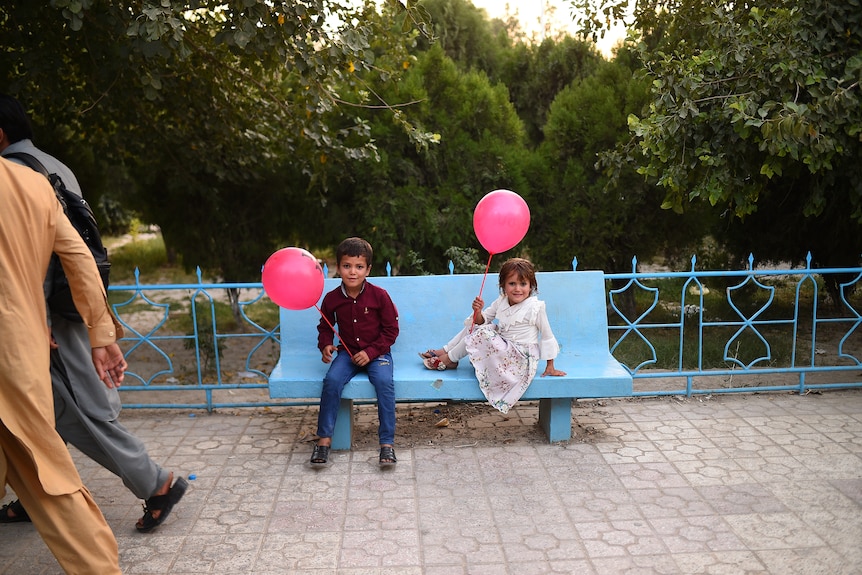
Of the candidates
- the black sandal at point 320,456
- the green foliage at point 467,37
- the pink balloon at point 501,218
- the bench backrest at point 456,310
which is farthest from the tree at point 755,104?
the green foliage at point 467,37

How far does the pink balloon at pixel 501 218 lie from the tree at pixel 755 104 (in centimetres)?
141

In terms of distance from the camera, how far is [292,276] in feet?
14.1

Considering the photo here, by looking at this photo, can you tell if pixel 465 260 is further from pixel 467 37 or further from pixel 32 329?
pixel 32 329

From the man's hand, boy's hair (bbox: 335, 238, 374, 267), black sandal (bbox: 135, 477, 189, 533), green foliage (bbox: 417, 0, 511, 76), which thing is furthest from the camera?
green foliage (bbox: 417, 0, 511, 76)

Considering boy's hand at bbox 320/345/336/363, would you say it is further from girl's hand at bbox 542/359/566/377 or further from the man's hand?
the man's hand

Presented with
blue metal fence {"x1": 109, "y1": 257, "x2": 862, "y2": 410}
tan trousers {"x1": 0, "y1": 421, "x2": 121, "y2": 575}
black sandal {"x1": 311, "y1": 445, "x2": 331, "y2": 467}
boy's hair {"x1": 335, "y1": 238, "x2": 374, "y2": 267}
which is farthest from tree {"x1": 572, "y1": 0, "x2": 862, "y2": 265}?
tan trousers {"x1": 0, "y1": 421, "x2": 121, "y2": 575}

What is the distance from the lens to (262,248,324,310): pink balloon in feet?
14.1

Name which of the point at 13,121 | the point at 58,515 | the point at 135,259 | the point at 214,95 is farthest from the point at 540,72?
the point at 135,259

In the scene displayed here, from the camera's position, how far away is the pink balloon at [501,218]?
4.61m

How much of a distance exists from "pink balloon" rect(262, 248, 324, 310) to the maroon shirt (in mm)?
332

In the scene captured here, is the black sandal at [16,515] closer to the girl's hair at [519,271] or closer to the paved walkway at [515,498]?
the paved walkway at [515,498]

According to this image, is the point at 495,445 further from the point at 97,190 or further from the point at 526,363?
the point at 97,190

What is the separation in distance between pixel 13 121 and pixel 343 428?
2459 millimetres

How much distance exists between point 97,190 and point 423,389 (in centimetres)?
659
